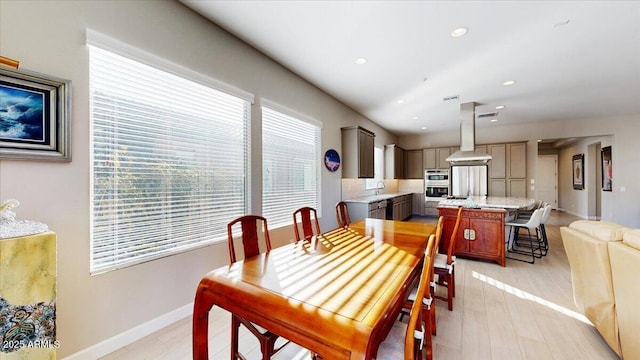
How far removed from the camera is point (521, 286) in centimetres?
301

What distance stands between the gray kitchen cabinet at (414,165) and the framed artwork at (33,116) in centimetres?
822

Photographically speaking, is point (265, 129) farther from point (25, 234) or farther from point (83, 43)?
point (25, 234)

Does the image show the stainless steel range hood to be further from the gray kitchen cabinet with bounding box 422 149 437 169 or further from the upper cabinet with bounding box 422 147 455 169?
the gray kitchen cabinet with bounding box 422 149 437 169

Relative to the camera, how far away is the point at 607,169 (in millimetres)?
6457

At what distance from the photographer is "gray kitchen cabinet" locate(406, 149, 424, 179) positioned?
8.20 m

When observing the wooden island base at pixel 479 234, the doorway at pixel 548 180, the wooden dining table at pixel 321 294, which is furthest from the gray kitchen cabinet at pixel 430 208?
the wooden dining table at pixel 321 294

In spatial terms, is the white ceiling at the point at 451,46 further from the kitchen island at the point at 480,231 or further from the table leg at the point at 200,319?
the table leg at the point at 200,319

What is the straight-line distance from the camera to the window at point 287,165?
3361mm

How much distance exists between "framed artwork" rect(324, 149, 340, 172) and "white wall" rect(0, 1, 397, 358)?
239 centimetres

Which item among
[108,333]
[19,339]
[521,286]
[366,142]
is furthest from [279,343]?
[366,142]

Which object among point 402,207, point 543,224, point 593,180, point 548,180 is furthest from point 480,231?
point 548,180

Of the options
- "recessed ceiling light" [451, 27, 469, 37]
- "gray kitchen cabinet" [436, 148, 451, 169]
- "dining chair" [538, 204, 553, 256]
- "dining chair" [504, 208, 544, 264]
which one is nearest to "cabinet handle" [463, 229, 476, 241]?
"dining chair" [504, 208, 544, 264]

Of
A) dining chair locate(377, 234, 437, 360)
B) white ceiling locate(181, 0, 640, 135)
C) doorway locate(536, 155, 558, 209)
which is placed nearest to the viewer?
dining chair locate(377, 234, 437, 360)

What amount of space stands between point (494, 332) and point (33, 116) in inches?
147
